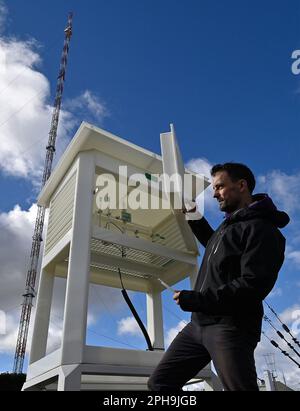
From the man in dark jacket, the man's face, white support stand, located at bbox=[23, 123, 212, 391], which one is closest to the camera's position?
the man in dark jacket

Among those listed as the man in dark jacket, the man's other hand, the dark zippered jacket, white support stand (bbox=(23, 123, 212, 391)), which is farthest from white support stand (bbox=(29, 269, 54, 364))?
the man's other hand

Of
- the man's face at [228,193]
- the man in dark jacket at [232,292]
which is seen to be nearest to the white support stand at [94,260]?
the man in dark jacket at [232,292]

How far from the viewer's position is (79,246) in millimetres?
9172

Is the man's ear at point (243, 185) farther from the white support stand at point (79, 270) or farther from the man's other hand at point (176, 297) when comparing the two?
the white support stand at point (79, 270)

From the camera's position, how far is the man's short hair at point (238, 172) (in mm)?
2715

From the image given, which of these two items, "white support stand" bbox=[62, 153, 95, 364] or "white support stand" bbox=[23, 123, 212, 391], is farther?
"white support stand" bbox=[23, 123, 212, 391]

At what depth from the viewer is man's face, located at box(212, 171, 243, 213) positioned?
2689mm

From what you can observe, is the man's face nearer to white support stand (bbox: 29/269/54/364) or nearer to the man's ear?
the man's ear

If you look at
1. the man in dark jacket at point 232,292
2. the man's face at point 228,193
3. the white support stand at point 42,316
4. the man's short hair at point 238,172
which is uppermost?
the white support stand at point 42,316

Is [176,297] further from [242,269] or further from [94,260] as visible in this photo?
[94,260]

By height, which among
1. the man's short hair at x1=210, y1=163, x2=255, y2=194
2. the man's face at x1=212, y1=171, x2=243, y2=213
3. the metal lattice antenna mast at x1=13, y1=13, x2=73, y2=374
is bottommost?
the man's face at x1=212, y1=171, x2=243, y2=213

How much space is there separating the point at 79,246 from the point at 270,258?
290 inches
